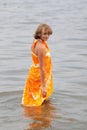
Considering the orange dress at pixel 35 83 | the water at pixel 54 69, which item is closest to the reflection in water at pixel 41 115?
the water at pixel 54 69

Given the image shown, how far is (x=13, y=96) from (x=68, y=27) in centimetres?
1024

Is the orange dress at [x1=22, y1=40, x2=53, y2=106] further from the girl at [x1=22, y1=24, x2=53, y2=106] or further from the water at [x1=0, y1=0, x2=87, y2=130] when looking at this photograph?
the water at [x1=0, y1=0, x2=87, y2=130]

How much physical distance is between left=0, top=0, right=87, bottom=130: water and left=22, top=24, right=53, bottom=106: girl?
257mm

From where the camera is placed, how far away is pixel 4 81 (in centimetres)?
1101

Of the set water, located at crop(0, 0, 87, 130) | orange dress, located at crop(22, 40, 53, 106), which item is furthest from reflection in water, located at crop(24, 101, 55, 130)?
orange dress, located at crop(22, 40, 53, 106)

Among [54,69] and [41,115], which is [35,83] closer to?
[41,115]

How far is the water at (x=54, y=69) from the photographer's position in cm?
830

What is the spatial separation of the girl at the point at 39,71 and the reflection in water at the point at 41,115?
127 millimetres

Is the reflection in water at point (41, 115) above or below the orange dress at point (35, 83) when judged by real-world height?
below

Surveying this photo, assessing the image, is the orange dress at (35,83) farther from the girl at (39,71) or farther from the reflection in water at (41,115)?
the reflection in water at (41,115)

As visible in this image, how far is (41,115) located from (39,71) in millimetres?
828

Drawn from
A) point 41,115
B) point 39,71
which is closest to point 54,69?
point 41,115

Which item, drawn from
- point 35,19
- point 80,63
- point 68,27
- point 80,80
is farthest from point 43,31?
point 35,19

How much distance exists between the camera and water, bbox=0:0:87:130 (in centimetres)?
830
